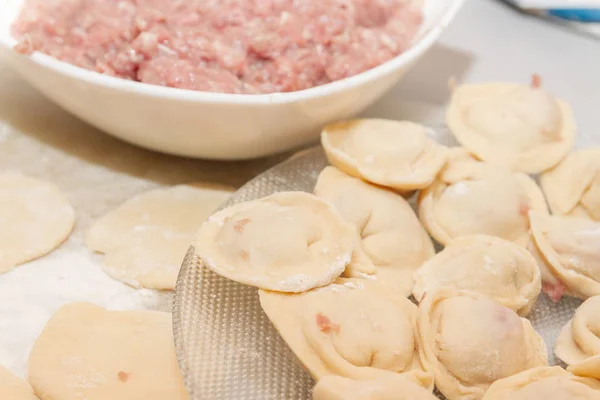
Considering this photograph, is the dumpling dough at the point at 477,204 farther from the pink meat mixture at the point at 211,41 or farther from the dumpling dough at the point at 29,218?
the dumpling dough at the point at 29,218

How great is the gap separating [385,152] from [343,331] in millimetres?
402

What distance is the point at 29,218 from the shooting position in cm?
114

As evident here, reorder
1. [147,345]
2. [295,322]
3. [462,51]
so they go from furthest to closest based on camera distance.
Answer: [462,51], [147,345], [295,322]

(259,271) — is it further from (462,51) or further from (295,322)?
(462,51)

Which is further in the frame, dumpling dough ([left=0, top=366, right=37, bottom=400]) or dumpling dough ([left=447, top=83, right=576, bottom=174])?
dumpling dough ([left=447, top=83, right=576, bottom=174])

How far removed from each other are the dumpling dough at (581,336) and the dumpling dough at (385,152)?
331 mm

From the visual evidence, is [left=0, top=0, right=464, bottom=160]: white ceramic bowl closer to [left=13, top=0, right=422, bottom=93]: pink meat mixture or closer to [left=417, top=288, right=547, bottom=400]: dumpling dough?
[left=13, top=0, right=422, bottom=93]: pink meat mixture

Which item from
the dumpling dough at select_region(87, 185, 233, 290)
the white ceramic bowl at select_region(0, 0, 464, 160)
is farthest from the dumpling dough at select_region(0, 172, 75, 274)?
the white ceramic bowl at select_region(0, 0, 464, 160)

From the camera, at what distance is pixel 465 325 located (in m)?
0.86

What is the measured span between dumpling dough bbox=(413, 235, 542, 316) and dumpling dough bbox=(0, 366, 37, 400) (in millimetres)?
603

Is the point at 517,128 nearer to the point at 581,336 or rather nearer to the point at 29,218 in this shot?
the point at 581,336

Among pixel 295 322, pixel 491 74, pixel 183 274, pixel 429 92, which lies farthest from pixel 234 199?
pixel 491 74

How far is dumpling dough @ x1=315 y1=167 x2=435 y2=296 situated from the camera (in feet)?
3.28

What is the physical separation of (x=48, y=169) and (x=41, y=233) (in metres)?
0.21
